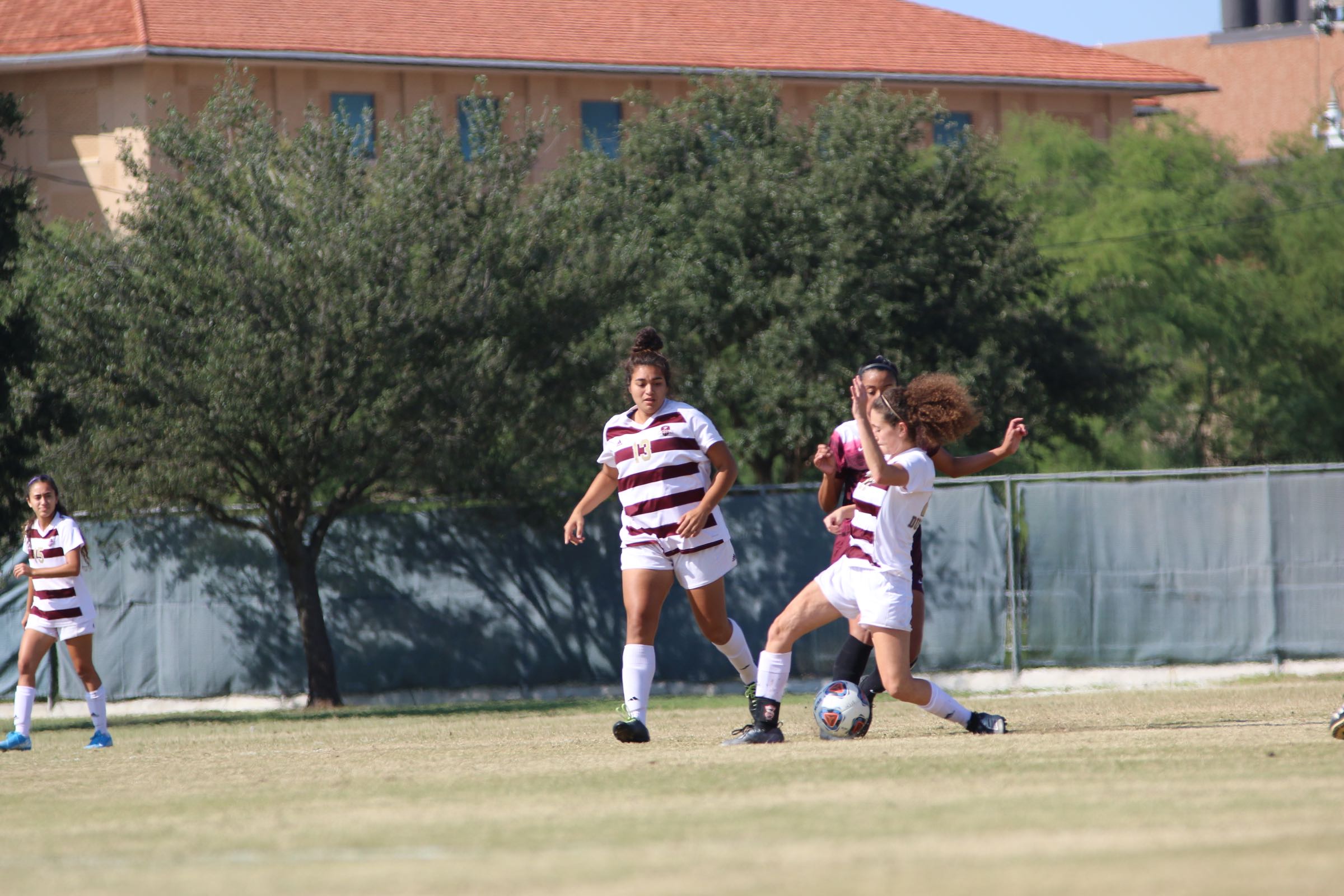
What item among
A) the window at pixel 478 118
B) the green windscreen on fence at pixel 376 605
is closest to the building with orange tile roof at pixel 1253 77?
the window at pixel 478 118

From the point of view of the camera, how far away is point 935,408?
8.78m

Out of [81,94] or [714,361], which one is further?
[81,94]

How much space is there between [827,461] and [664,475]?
2.74ft

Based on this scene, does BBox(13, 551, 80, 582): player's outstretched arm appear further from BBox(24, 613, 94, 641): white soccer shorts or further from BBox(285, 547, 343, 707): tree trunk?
BBox(285, 547, 343, 707): tree trunk

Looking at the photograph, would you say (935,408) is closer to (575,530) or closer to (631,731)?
(575,530)

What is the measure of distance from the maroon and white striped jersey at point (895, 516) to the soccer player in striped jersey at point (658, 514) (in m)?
0.76

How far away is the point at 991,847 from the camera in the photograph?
5.14 metres

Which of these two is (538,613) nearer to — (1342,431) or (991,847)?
(991,847)

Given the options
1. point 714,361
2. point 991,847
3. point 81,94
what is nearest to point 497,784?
point 991,847

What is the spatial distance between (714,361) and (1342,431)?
60.7 feet

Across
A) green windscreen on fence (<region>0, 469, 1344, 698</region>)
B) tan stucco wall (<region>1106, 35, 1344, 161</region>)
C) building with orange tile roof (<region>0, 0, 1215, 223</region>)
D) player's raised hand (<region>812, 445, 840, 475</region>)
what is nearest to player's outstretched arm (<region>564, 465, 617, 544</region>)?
player's raised hand (<region>812, 445, 840, 475</region>)

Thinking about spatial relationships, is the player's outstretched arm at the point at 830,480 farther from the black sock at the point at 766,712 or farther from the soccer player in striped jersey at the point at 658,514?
the black sock at the point at 766,712

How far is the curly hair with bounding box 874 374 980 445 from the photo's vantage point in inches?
342

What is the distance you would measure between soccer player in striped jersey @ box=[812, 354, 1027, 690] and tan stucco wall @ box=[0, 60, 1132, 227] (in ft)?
86.7
